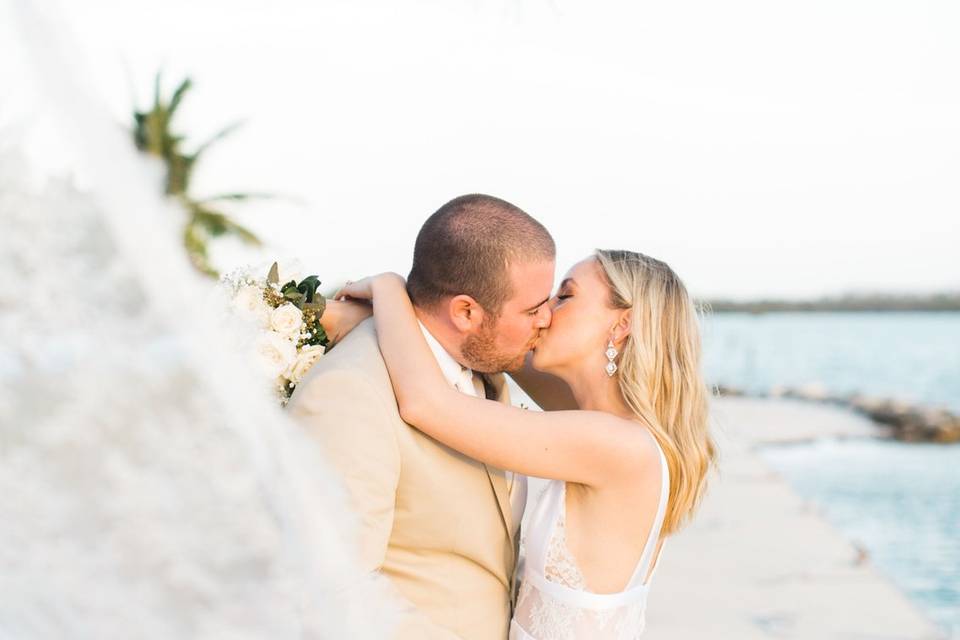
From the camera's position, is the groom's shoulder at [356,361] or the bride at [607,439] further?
the bride at [607,439]

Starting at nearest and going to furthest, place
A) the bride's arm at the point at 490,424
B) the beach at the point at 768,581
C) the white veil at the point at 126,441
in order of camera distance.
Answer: the white veil at the point at 126,441 → the bride's arm at the point at 490,424 → the beach at the point at 768,581

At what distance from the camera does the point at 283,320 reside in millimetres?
2393

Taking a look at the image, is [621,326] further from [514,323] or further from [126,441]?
[126,441]

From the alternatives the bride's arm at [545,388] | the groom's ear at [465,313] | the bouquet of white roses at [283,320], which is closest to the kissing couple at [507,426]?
the groom's ear at [465,313]

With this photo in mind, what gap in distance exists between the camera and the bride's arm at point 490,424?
234 cm

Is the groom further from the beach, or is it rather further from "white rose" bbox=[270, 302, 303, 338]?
the beach

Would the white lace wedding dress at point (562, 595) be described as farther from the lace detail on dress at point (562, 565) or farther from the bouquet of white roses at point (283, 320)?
the bouquet of white roses at point (283, 320)

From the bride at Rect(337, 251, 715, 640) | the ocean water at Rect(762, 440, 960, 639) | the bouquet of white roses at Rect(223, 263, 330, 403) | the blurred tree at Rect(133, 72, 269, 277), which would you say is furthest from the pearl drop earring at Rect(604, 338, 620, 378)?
the blurred tree at Rect(133, 72, 269, 277)

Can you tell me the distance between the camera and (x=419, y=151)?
294 inches

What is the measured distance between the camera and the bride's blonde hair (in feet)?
9.15

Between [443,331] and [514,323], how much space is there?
0.20 metres

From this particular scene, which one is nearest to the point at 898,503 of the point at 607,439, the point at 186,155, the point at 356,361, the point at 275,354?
the point at 607,439

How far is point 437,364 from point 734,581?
3908 millimetres

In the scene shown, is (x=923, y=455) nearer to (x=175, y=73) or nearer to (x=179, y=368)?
(x=175, y=73)
